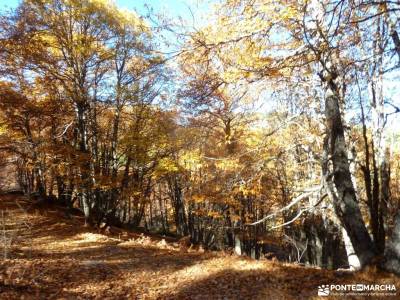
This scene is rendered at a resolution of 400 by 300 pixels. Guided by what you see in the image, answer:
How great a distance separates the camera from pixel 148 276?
701cm

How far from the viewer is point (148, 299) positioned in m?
5.76

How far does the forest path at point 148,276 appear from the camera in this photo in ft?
18.6

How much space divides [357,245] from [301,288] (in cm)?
121

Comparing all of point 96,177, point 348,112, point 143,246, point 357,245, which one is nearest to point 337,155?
point 357,245
